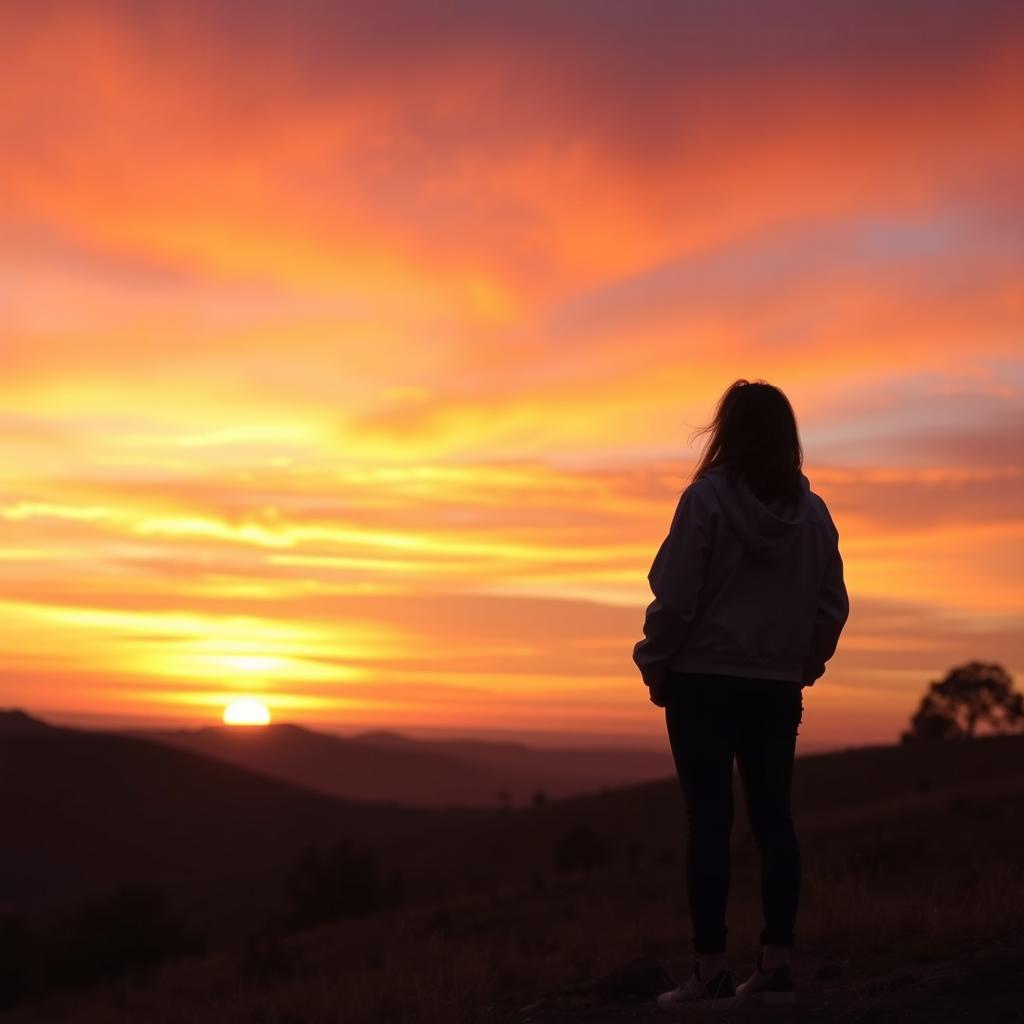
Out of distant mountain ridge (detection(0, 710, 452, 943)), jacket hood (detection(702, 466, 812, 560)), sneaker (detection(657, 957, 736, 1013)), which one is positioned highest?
jacket hood (detection(702, 466, 812, 560))

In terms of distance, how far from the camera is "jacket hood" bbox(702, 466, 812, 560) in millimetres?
5484

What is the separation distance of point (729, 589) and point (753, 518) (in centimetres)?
30

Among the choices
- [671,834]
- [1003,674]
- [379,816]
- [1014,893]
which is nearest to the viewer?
[1014,893]

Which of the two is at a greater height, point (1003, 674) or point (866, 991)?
point (1003, 674)

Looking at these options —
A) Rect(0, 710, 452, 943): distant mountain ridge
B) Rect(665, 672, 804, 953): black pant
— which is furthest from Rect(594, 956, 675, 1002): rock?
Rect(0, 710, 452, 943): distant mountain ridge

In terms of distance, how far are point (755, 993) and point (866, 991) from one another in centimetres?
74

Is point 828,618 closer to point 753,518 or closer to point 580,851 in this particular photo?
point 753,518

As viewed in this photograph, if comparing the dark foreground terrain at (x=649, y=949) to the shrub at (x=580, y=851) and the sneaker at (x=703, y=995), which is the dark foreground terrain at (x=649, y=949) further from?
the shrub at (x=580, y=851)

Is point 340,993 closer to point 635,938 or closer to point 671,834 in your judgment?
point 635,938

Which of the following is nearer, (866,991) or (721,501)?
(721,501)

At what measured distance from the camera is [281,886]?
5447cm

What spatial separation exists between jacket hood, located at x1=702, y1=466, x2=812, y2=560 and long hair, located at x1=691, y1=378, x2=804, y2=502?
5cm

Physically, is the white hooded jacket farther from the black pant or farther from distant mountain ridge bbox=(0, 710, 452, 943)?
distant mountain ridge bbox=(0, 710, 452, 943)

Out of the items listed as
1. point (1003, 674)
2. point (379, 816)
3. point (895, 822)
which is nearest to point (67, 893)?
point (379, 816)
